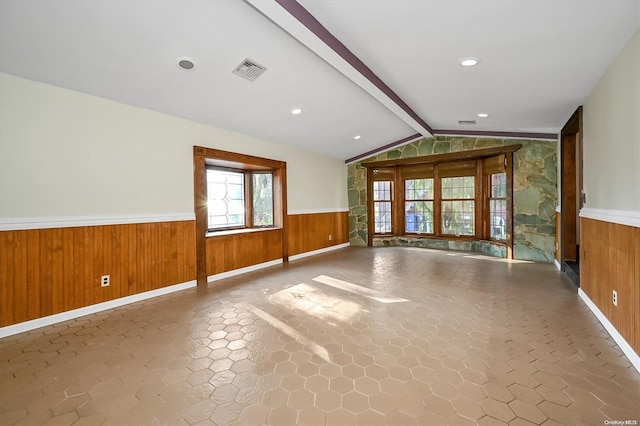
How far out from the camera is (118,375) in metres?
2.18

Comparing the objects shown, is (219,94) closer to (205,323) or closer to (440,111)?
(205,323)

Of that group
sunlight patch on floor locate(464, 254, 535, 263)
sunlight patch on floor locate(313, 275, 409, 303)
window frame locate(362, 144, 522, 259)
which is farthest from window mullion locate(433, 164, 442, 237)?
sunlight patch on floor locate(313, 275, 409, 303)

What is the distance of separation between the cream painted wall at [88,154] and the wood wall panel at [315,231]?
7.94ft

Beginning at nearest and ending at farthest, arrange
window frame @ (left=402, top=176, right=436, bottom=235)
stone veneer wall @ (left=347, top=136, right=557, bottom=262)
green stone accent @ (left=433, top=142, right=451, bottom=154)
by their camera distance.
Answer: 1. stone veneer wall @ (left=347, top=136, right=557, bottom=262)
2. green stone accent @ (left=433, top=142, right=451, bottom=154)
3. window frame @ (left=402, top=176, right=436, bottom=235)

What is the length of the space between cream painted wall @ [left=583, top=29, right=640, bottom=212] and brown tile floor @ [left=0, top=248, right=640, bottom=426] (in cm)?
125

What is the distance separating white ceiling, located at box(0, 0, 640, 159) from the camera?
2.27 meters

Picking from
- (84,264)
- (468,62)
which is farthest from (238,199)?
(468,62)

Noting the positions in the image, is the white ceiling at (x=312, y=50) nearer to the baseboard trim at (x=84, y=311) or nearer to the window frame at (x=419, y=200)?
the baseboard trim at (x=84, y=311)

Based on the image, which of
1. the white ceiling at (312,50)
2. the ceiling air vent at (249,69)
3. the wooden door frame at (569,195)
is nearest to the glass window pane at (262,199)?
the white ceiling at (312,50)

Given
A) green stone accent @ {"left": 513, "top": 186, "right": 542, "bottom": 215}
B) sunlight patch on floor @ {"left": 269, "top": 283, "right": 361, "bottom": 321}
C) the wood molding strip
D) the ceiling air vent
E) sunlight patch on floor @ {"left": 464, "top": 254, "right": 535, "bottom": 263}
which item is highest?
the ceiling air vent

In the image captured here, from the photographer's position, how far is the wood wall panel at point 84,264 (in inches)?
115

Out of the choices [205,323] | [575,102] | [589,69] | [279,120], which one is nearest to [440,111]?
[575,102]

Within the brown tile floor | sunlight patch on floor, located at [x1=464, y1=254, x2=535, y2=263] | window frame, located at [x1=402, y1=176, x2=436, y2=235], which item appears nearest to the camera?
the brown tile floor

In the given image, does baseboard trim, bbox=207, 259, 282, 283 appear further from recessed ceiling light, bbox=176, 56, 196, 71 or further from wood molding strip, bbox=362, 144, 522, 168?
wood molding strip, bbox=362, 144, 522, 168
